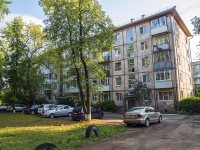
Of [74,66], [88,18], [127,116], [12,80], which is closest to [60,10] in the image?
[88,18]

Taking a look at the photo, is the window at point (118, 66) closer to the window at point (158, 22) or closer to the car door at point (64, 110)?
the window at point (158, 22)

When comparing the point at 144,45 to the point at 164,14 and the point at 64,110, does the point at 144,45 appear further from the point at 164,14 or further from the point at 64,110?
the point at 64,110

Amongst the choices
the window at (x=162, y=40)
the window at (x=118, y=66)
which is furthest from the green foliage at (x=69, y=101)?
the window at (x=162, y=40)

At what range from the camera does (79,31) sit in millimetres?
19141

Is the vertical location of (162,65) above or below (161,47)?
below

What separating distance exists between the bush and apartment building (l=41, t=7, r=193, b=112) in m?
1.61

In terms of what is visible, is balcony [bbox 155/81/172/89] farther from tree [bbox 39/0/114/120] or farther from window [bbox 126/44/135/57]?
tree [bbox 39/0/114/120]

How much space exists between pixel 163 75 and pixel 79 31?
616 inches

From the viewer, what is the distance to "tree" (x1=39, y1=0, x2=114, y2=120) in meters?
18.4

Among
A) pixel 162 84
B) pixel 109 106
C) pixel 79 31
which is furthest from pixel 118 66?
pixel 79 31

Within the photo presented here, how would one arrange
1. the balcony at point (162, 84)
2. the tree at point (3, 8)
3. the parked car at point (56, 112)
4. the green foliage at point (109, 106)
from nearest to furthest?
the tree at point (3, 8) < the parked car at point (56, 112) < the balcony at point (162, 84) < the green foliage at point (109, 106)

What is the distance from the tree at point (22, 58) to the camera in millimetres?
34406

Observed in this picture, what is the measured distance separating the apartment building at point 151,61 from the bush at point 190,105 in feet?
5.29

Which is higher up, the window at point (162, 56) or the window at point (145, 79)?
the window at point (162, 56)
